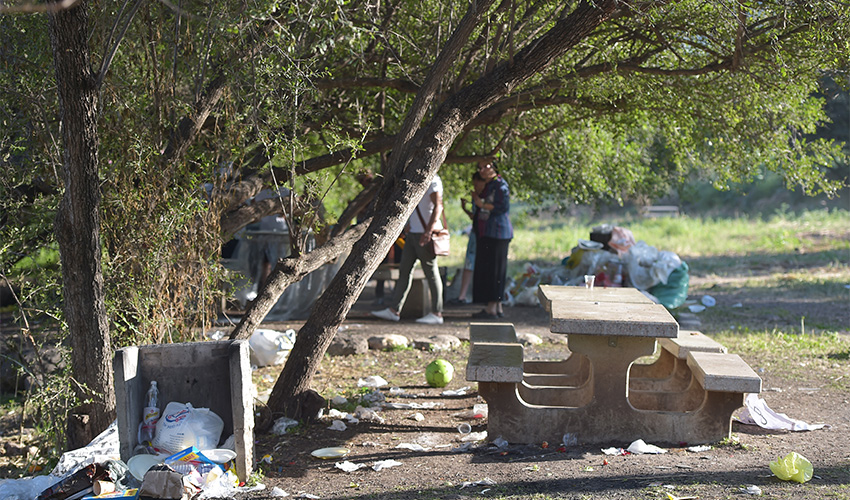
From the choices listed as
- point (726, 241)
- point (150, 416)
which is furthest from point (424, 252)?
point (726, 241)

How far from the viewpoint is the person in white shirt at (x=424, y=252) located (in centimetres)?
883

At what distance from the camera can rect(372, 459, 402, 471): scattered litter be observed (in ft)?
14.7

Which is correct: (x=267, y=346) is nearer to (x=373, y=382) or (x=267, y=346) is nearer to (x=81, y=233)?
(x=373, y=382)

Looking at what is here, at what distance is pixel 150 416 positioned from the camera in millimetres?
4344

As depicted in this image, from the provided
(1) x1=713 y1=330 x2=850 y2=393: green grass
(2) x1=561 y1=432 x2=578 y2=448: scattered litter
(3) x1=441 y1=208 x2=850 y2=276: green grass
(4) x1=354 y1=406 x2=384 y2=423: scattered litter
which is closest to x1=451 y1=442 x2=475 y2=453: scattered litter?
(2) x1=561 y1=432 x2=578 y2=448: scattered litter

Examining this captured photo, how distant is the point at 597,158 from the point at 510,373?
532 centimetres

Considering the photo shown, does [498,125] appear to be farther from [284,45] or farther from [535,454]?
[535,454]

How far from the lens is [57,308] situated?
4840 mm

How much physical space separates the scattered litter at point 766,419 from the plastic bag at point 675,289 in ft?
17.3

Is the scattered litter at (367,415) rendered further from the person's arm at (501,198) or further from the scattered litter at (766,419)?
the person's arm at (501,198)

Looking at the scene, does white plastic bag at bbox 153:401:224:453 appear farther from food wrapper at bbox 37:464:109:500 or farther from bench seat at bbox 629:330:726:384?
bench seat at bbox 629:330:726:384

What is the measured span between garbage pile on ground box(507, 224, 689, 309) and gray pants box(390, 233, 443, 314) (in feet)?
7.05

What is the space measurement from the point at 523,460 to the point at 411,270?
475cm

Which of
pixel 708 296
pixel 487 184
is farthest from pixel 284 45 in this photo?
pixel 708 296
